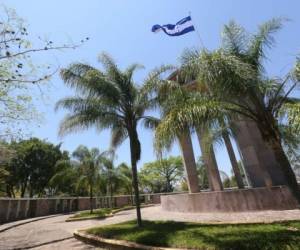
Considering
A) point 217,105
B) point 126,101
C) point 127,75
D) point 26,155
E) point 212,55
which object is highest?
point 26,155

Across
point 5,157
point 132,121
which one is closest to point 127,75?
point 132,121

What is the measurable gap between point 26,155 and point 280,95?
39165mm

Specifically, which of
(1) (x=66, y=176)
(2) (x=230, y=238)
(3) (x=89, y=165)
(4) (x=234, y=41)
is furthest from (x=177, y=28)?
(1) (x=66, y=176)

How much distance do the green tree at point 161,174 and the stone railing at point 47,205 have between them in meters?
16.0

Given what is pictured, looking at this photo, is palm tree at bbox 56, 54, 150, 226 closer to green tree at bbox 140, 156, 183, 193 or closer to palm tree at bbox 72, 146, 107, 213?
palm tree at bbox 72, 146, 107, 213

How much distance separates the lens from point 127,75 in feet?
45.2

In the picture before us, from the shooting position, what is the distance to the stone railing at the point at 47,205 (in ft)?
81.6

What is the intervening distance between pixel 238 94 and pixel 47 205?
29720mm

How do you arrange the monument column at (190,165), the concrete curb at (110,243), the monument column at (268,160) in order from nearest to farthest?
the concrete curb at (110,243) < the monument column at (268,160) < the monument column at (190,165)

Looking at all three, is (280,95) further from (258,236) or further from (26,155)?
(26,155)

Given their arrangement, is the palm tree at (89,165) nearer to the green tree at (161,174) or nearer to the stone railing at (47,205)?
the stone railing at (47,205)

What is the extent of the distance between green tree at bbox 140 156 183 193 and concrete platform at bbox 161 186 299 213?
4326 centimetres

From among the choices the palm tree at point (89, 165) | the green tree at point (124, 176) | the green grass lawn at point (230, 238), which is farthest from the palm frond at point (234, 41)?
the green tree at point (124, 176)

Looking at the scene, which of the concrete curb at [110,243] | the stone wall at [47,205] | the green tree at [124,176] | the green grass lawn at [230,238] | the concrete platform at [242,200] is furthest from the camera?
the green tree at [124,176]
